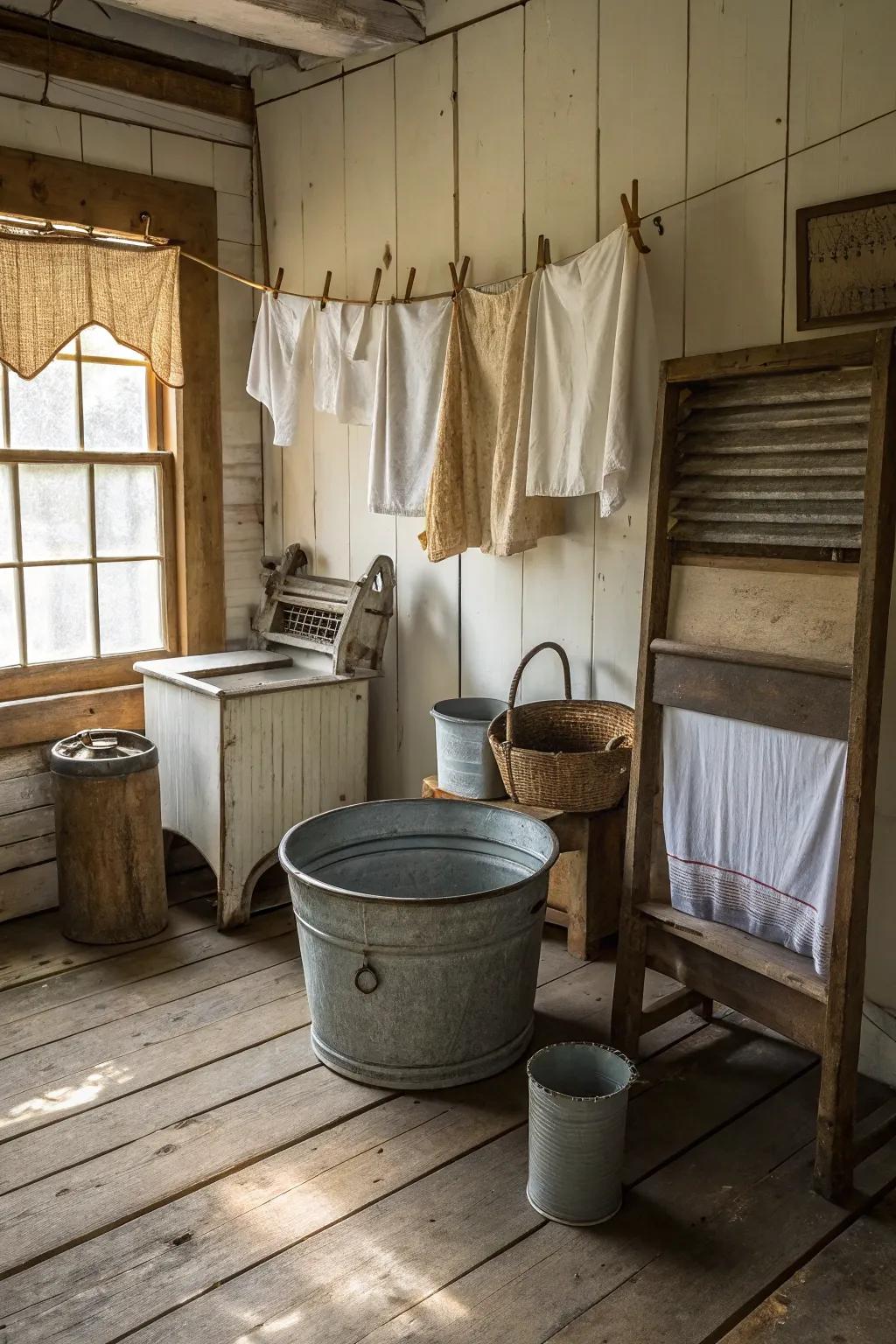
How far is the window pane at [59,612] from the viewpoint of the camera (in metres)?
3.66

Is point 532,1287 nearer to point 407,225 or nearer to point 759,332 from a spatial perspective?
point 759,332

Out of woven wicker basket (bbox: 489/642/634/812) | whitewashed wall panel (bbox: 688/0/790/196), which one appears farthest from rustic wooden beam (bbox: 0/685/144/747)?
whitewashed wall panel (bbox: 688/0/790/196)

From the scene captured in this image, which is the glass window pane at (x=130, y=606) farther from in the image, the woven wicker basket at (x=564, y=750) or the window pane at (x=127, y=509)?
the woven wicker basket at (x=564, y=750)

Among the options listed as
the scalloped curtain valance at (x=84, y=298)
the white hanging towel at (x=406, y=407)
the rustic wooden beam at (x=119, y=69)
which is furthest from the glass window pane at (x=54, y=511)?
the rustic wooden beam at (x=119, y=69)

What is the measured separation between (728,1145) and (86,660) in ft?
8.25

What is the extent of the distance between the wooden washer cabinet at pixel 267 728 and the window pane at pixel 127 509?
442 mm

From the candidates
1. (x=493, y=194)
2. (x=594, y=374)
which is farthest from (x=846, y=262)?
(x=493, y=194)

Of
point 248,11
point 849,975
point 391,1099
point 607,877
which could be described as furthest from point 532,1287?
point 248,11

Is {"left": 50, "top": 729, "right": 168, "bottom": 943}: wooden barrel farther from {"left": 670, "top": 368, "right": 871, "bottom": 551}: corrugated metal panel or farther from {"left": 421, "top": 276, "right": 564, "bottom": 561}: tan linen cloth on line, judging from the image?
{"left": 670, "top": 368, "right": 871, "bottom": 551}: corrugated metal panel

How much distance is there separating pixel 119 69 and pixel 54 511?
1.43 meters

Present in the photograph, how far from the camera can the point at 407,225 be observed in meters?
3.56

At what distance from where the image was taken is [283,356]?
12.1 feet

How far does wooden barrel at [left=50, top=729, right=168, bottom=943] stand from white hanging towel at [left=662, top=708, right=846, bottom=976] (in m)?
1.59

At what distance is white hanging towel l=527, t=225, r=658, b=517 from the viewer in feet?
8.96
